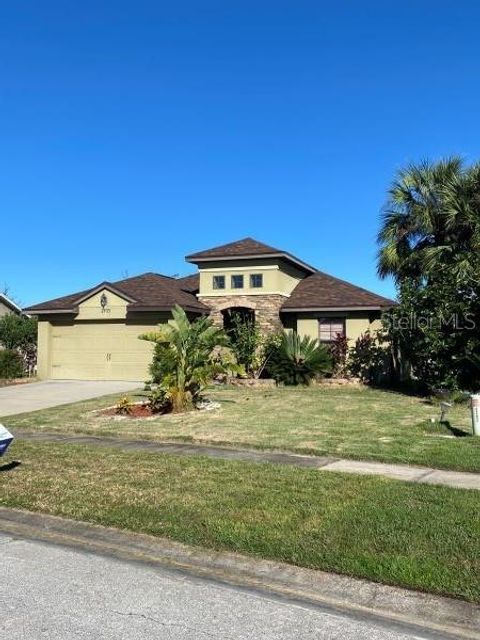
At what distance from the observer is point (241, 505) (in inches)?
253

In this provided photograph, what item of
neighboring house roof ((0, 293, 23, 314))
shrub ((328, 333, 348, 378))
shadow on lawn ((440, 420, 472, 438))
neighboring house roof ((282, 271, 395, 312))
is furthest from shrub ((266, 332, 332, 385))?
neighboring house roof ((0, 293, 23, 314))

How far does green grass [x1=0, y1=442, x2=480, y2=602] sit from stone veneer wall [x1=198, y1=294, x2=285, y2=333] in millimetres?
14780

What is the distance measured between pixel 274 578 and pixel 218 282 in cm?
2006

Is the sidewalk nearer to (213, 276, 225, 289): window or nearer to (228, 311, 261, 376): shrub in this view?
(228, 311, 261, 376): shrub

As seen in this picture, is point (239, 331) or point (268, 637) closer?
point (268, 637)

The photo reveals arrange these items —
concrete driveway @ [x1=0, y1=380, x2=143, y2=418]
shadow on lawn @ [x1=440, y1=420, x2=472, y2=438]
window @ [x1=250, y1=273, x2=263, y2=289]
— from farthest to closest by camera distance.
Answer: window @ [x1=250, y1=273, x2=263, y2=289] → concrete driveway @ [x1=0, y1=380, x2=143, y2=418] → shadow on lawn @ [x1=440, y1=420, x2=472, y2=438]

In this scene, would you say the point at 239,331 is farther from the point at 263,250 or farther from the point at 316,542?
the point at 316,542

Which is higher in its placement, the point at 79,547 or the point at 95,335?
the point at 95,335

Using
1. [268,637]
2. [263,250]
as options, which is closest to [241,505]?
[268,637]

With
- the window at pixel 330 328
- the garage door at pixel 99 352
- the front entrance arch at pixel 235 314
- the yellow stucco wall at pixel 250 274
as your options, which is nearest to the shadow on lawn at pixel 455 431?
the window at pixel 330 328

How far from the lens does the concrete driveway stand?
16.9m

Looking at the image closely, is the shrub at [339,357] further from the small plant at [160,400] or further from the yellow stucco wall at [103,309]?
the small plant at [160,400]

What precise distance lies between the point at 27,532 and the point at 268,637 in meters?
3.19

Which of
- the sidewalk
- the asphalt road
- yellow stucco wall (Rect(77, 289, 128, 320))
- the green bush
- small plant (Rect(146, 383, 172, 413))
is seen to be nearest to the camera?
the asphalt road
